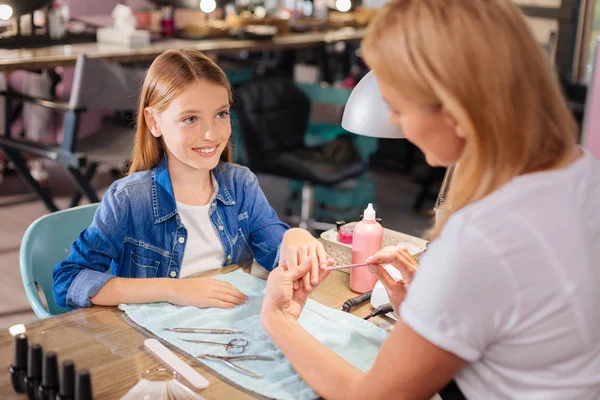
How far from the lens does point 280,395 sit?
115 centimetres

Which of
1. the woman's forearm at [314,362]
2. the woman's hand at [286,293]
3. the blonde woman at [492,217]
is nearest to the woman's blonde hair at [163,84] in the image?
the woman's hand at [286,293]

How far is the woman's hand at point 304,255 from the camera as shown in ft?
4.40

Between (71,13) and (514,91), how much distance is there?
5531mm

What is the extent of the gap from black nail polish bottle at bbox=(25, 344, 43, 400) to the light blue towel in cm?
25

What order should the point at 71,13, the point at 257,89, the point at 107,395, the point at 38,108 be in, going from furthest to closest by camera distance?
the point at 71,13 → the point at 38,108 → the point at 257,89 → the point at 107,395

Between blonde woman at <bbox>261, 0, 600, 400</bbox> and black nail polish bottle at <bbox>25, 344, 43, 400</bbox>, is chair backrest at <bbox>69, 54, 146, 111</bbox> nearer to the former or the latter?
black nail polish bottle at <bbox>25, 344, 43, 400</bbox>

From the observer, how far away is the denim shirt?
153 cm

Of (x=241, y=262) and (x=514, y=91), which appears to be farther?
(x=241, y=262)

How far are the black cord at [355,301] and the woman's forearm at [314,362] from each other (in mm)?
276

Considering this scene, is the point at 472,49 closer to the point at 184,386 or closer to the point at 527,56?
the point at 527,56

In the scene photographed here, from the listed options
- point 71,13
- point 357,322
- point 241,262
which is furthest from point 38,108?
point 357,322

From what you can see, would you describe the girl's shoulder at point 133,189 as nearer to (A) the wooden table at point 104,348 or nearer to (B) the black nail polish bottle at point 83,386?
(A) the wooden table at point 104,348

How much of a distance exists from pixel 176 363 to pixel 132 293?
0.28 m

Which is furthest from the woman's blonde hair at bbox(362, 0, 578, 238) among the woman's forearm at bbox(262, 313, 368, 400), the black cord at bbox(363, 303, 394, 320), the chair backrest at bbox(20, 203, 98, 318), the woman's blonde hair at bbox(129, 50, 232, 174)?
the chair backrest at bbox(20, 203, 98, 318)
